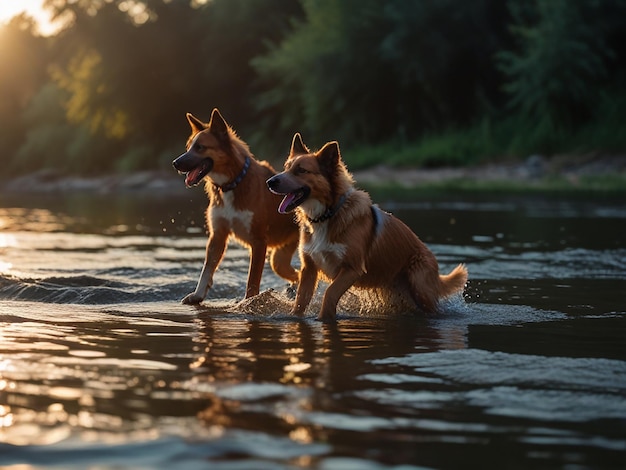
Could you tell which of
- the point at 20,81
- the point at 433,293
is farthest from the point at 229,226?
the point at 20,81

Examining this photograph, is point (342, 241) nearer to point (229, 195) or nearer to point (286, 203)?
point (286, 203)

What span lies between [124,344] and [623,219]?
1401 cm

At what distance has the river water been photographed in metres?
4.27

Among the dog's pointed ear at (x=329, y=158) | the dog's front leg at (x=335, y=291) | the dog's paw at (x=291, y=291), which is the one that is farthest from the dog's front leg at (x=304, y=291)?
the dog's paw at (x=291, y=291)

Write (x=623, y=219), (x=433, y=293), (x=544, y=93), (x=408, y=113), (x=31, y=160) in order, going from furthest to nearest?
(x=31, y=160)
(x=408, y=113)
(x=544, y=93)
(x=623, y=219)
(x=433, y=293)

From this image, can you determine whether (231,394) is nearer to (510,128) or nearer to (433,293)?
(433,293)

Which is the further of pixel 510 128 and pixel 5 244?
pixel 510 128

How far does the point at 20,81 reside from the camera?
67500mm

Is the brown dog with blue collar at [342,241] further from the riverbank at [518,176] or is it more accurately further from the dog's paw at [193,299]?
the riverbank at [518,176]

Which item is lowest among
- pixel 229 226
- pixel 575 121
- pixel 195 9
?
pixel 229 226

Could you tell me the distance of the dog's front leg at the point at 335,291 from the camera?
26.7ft

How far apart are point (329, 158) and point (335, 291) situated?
103 centimetres

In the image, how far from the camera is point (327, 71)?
123ft

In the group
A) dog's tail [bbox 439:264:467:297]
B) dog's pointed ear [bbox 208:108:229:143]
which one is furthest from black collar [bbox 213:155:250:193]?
dog's tail [bbox 439:264:467:297]
